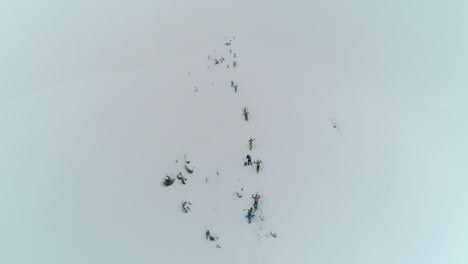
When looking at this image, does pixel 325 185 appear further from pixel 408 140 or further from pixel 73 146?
pixel 73 146

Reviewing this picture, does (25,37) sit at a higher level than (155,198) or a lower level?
higher

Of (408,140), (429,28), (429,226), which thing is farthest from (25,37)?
(429,28)

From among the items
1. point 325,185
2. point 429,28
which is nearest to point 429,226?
point 325,185

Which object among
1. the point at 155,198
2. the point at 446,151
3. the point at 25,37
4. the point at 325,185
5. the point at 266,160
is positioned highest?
the point at 25,37

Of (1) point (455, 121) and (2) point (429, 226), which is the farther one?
(1) point (455, 121)

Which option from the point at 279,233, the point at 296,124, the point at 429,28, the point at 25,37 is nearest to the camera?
the point at 279,233

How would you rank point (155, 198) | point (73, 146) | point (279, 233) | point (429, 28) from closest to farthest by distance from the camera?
point (279, 233) → point (155, 198) → point (73, 146) → point (429, 28)
